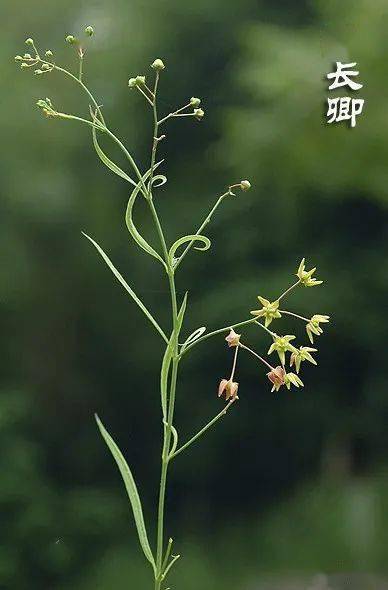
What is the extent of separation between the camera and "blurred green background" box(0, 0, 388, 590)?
177cm

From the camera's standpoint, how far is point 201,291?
1820 mm

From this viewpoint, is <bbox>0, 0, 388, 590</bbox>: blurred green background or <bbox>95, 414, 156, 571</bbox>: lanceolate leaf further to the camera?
<bbox>0, 0, 388, 590</bbox>: blurred green background

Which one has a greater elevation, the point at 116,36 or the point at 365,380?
the point at 116,36

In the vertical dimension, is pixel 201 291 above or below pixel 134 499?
above

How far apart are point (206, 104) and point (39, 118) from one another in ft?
1.30

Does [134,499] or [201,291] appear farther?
[201,291]

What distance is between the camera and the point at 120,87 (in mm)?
1757

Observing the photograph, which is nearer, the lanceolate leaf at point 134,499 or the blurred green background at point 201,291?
the lanceolate leaf at point 134,499

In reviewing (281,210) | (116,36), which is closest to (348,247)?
(281,210)

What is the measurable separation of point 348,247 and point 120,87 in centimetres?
68

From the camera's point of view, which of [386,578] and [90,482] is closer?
[90,482]

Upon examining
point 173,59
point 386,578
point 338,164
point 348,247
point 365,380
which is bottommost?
point 386,578

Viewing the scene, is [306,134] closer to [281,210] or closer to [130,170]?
[281,210]

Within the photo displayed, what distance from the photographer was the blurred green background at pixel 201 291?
5.81 feet
